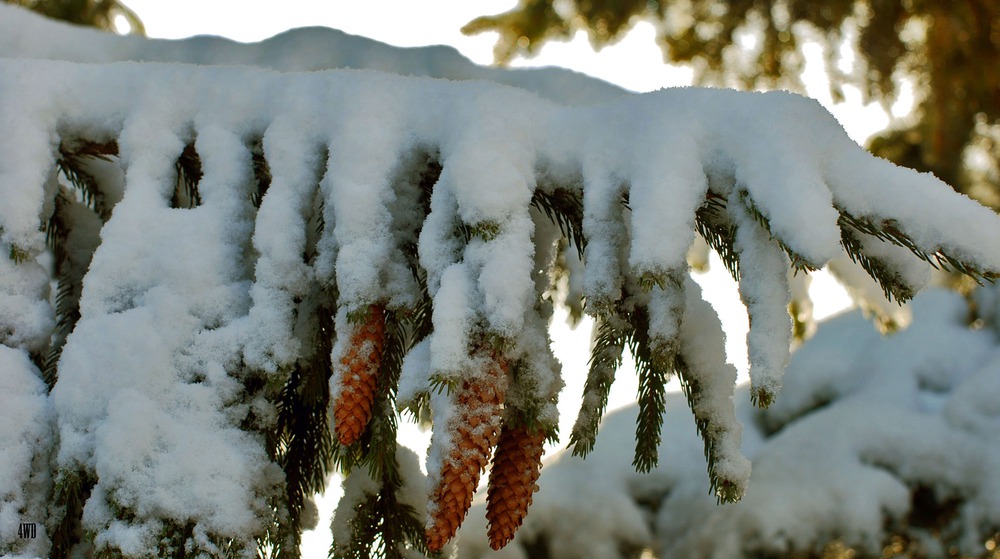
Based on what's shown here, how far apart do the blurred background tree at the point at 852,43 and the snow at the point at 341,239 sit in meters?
3.20

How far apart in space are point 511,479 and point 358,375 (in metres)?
0.28

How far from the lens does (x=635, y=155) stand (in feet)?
4.01

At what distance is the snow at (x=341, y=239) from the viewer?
3.63ft

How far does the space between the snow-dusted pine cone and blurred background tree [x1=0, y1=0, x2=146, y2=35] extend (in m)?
3.57

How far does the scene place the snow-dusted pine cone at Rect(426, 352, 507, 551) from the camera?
3.53ft

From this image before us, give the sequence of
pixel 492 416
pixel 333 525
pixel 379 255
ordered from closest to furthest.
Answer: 1. pixel 492 416
2. pixel 379 255
3. pixel 333 525

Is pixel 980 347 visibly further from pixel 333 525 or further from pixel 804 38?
pixel 333 525

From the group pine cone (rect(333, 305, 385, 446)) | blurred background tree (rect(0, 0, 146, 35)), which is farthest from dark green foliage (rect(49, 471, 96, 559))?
blurred background tree (rect(0, 0, 146, 35))

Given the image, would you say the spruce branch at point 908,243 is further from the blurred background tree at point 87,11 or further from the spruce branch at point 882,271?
the blurred background tree at point 87,11

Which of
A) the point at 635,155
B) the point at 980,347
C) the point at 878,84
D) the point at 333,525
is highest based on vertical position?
the point at 878,84

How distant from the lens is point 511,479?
1.19 metres

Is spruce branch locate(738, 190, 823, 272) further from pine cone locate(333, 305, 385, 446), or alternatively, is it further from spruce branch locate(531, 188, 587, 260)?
pine cone locate(333, 305, 385, 446)

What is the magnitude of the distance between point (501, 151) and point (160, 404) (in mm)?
639

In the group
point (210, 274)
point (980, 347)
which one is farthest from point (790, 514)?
point (210, 274)
